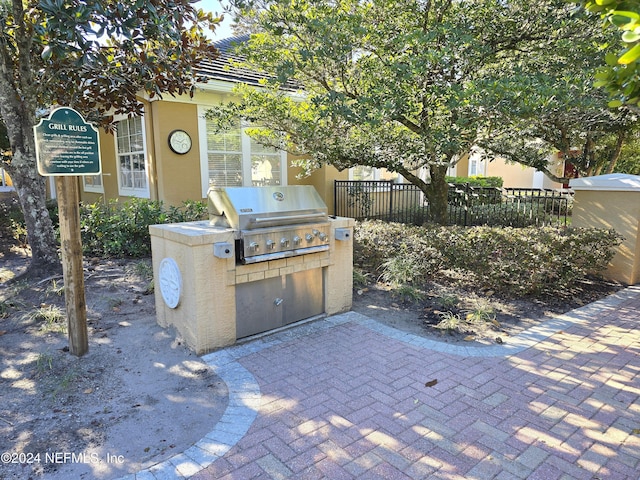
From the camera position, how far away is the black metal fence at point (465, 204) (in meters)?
8.66

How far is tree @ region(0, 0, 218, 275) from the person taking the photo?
15.6 ft

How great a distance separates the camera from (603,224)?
6141 mm

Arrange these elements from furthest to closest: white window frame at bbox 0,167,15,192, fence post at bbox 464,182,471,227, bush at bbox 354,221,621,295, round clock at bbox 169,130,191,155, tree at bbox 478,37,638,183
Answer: white window frame at bbox 0,167,15,192 < fence post at bbox 464,182,471,227 < round clock at bbox 169,130,191,155 < bush at bbox 354,221,621,295 < tree at bbox 478,37,638,183

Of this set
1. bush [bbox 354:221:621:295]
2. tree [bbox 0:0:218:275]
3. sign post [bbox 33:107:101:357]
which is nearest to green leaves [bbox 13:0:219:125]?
tree [bbox 0:0:218:275]

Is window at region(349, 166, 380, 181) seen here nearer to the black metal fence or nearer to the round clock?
the black metal fence

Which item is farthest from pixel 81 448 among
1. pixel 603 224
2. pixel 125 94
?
pixel 603 224

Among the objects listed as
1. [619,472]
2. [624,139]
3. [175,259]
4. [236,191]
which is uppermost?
[624,139]

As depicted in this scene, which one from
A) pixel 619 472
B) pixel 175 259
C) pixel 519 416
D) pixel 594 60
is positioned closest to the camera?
pixel 619 472

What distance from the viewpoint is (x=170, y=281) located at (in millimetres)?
3848

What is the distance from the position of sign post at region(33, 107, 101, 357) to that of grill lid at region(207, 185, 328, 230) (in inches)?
42.1

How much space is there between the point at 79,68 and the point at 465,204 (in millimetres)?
7995

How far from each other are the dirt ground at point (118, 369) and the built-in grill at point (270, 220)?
112 cm

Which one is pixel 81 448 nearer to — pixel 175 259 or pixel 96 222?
pixel 175 259

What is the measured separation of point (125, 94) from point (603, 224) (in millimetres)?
7480
